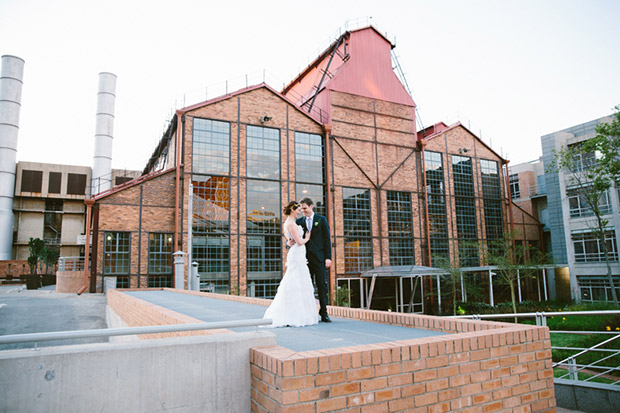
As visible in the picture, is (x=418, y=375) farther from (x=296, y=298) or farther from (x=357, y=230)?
(x=357, y=230)

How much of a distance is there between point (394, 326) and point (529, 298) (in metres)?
32.7

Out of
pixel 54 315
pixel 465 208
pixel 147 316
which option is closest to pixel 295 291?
pixel 147 316

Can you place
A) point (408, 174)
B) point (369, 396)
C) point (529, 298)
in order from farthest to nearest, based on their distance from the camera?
point (529, 298), point (408, 174), point (369, 396)

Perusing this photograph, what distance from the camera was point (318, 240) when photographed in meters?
6.36

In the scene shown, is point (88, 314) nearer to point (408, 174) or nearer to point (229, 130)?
point (229, 130)

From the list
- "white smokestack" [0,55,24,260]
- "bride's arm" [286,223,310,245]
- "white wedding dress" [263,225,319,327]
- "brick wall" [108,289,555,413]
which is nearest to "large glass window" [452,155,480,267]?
"white wedding dress" [263,225,319,327]

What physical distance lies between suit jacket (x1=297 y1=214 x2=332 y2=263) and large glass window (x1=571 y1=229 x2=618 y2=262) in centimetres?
3086

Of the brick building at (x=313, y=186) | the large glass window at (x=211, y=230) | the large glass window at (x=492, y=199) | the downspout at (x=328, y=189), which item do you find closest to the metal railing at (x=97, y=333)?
the brick building at (x=313, y=186)

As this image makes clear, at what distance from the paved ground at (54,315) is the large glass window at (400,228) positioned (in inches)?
704

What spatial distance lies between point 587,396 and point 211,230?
19256 mm

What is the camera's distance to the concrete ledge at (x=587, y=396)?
19.4ft

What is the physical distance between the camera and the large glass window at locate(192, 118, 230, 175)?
23.0 m

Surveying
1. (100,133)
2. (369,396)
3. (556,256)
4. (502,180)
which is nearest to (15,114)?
(100,133)

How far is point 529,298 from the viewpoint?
3328 centimetres
